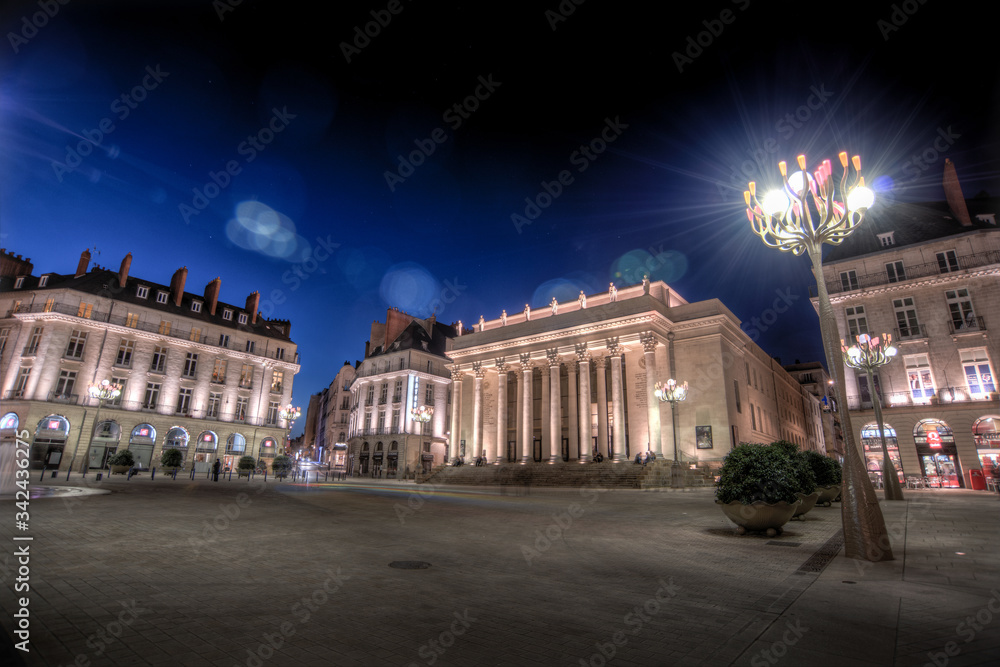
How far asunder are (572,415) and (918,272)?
2959cm

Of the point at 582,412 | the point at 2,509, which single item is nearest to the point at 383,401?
the point at 582,412

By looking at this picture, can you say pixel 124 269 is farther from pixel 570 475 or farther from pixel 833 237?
pixel 833 237

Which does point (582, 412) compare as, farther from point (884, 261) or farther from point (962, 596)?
point (962, 596)

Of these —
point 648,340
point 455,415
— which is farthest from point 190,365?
point 648,340

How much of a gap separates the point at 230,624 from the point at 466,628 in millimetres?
2394

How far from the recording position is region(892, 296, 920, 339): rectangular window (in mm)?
36250

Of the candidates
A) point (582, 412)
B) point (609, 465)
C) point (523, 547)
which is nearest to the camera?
point (523, 547)

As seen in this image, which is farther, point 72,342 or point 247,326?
point 247,326

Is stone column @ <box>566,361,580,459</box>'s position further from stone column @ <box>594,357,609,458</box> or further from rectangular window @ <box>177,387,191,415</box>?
rectangular window @ <box>177,387,191,415</box>

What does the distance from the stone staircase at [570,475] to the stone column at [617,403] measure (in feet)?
4.89

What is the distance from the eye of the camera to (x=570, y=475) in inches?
1448

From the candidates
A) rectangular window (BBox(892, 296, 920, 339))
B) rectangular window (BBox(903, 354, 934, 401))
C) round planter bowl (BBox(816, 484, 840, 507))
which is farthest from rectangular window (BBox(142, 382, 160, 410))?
rectangular window (BBox(892, 296, 920, 339))

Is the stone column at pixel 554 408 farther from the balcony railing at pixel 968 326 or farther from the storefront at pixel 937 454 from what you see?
the balcony railing at pixel 968 326

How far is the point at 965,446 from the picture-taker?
32.6 m
